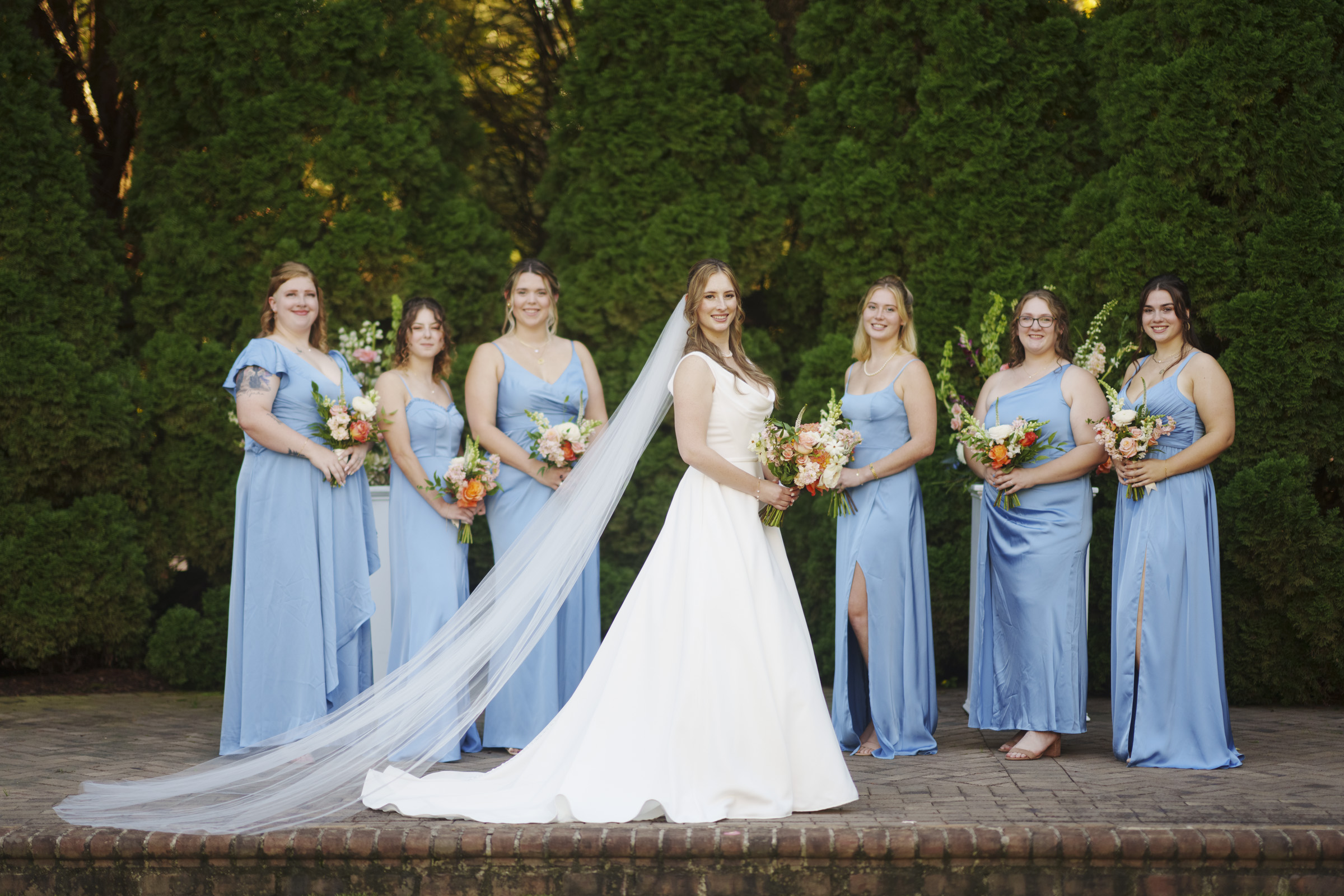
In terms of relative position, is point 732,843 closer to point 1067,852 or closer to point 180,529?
point 1067,852

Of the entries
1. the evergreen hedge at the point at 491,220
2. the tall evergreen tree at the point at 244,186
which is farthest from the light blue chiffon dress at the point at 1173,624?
the tall evergreen tree at the point at 244,186

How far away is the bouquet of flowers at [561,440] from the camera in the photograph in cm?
595

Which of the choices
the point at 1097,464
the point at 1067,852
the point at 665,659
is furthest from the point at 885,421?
the point at 1067,852

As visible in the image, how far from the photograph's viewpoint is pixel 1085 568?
592 centimetres

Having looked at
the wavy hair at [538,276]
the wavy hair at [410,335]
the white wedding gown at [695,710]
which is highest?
the wavy hair at [538,276]

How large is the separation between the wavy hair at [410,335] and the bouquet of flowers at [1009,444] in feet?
9.69

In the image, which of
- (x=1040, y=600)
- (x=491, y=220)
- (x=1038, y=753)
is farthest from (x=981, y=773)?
(x=491, y=220)

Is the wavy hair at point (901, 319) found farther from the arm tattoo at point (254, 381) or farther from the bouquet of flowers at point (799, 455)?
the arm tattoo at point (254, 381)

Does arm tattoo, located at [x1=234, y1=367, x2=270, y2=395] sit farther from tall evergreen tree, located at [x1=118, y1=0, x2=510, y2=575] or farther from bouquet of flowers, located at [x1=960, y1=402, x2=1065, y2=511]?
bouquet of flowers, located at [x1=960, y1=402, x2=1065, y2=511]

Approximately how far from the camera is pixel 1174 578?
5633 millimetres

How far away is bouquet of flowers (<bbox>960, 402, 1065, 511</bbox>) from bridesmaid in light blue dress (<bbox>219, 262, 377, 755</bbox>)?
330 cm

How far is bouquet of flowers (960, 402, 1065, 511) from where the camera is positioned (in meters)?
5.74

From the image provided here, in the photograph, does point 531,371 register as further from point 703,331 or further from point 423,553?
point 703,331

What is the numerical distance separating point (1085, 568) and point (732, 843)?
275 cm
